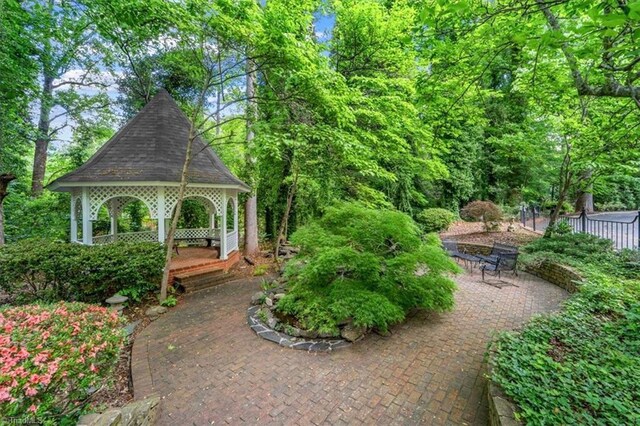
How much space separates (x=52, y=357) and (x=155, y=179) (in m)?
5.32

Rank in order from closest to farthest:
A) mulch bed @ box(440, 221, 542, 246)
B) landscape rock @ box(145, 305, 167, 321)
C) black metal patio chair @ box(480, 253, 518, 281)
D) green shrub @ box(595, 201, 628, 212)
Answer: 1. landscape rock @ box(145, 305, 167, 321)
2. black metal patio chair @ box(480, 253, 518, 281)
3. mulch bed @ box(440, 221, 542, 246)
4. green shrub @ box(595, 201, 628, 212)

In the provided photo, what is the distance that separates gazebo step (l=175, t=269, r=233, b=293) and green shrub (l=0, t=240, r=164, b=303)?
90cm

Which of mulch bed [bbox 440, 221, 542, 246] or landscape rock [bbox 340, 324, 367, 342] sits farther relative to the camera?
mulch bed [bbox 440, 221, 542, 246]

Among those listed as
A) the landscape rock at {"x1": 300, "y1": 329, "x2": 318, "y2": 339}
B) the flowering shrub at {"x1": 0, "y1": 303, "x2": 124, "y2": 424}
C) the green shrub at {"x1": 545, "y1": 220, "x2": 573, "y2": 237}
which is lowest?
the landscape rock at {"x1": 300, "y1": 329, "x2": 318, "y2": 339}

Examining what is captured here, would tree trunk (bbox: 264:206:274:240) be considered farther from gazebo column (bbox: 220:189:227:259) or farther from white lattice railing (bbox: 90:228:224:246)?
gazebo column (bbox: 220:189:227:259)

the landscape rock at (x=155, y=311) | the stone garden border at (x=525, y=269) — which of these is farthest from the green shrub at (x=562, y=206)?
the landscape rock at (x=155, y=311)

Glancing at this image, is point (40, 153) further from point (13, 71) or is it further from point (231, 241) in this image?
point (231, 241)

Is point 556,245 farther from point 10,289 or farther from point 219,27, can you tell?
point 10,289

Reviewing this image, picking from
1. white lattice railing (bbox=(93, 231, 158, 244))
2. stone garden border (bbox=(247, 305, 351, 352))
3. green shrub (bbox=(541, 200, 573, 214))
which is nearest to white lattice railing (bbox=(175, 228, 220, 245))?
white lattice railing (bbox=(93, 231, 158, 244))

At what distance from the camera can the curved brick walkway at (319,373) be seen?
3027 millimetres

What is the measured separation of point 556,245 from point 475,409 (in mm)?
7559

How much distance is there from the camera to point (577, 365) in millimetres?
2674

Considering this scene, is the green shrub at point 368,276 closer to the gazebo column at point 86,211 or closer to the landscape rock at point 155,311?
the landscape rock at point 155,311

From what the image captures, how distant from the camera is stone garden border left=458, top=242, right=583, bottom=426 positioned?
2.37m
